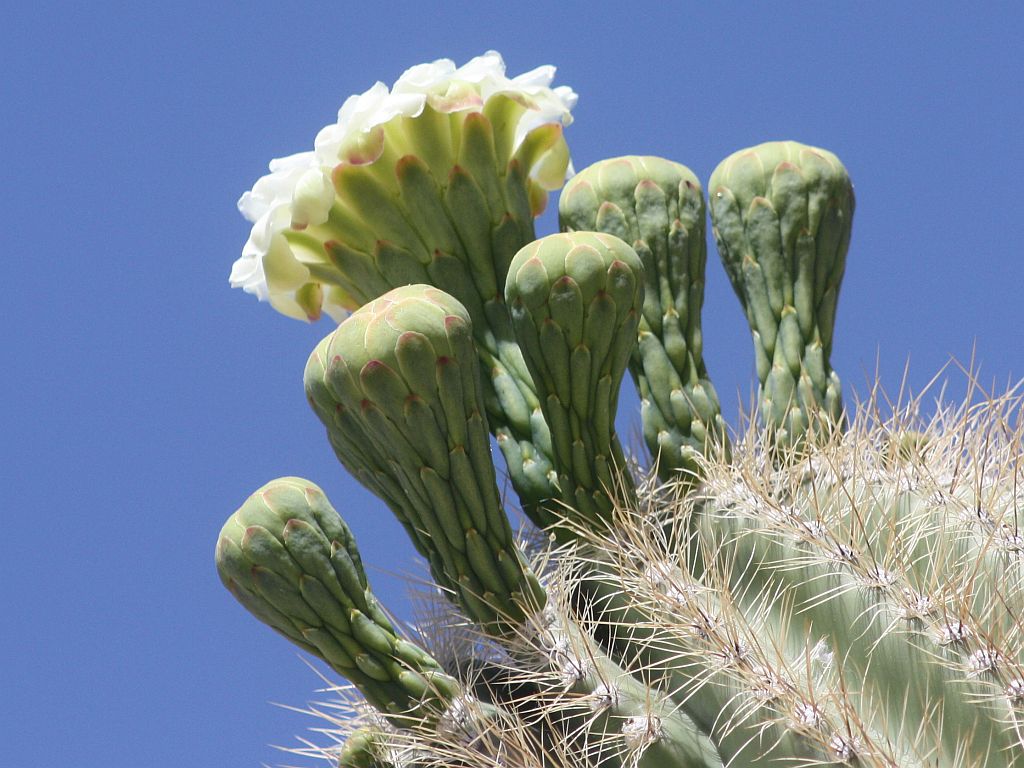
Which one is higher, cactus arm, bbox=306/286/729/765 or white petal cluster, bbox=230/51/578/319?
white petal cluster, bbox=230/51/578/319

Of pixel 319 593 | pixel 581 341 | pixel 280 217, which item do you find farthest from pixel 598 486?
pixel 280 217

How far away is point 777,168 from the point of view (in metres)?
2.94

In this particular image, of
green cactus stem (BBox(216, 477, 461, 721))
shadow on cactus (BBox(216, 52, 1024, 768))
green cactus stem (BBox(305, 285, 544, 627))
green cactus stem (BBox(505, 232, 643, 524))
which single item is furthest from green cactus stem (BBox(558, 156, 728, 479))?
green cactus stem (BBox(216, 477, 461, 721))

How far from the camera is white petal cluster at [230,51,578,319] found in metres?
2.71

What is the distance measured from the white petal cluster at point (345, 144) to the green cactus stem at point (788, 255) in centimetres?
43

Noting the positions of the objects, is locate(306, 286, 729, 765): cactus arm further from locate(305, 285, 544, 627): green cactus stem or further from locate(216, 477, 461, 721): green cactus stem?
locate(216, 477, 461, 721): green cactus stem

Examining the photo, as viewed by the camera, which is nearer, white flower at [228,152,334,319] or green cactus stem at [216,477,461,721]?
green cactus stem at [216,477,461,721]

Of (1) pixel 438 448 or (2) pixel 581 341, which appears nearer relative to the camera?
(1) pixel 438 448

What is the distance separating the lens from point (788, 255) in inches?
116

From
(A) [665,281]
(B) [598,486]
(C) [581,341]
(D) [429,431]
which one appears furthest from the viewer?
(A) [665,281]

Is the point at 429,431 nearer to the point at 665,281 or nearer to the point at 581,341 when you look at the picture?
the point at 581,341

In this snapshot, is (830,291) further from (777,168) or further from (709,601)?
(709,601)

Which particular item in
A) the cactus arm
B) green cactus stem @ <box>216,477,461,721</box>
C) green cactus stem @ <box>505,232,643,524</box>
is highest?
green cactus stem @ <box>505,232,643,524</box>

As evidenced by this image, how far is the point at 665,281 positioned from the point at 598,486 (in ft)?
1.54
